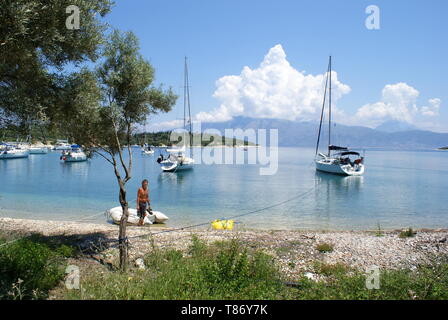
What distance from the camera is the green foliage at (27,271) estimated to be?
691 centimetres

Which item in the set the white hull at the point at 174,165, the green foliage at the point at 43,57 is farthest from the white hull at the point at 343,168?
the green foliage at the point at 43,57

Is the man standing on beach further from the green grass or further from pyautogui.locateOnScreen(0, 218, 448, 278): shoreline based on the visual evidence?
the green grass

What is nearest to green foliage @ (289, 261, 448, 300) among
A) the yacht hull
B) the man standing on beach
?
the man standing on beach

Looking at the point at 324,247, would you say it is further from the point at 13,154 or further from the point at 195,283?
the point at 13,154

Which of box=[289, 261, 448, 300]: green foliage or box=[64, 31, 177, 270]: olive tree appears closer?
box=[289, 261, 448, 300]: green foliage

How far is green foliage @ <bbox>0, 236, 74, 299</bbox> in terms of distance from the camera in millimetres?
6906

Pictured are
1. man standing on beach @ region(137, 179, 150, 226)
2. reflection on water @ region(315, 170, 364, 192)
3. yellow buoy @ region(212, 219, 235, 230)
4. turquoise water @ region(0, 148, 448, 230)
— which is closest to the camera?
man standing on beach @ region(137, 179, 150, 226)

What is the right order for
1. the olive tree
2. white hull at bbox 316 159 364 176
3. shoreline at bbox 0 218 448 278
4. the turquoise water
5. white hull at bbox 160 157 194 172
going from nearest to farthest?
the olive tree
shoreline at bbox 0 218 448 278
the turquoise water
white hull at bbox 316 159 364 176
white hull at bbox 160 157 194 172

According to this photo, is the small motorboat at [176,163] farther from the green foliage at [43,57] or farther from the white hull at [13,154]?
the white hull at [13,154]

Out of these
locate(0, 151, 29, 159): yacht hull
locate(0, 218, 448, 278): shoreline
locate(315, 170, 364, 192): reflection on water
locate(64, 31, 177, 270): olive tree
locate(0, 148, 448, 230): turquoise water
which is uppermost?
locate(64, 31, 177, 270): olive tree

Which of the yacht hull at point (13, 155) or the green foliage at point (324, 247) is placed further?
the yacht hull at point (13, 155)

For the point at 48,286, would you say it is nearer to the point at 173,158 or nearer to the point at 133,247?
the point at 133,247

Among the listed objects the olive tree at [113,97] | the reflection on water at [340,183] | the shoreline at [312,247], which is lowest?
A: the reflection on water at [340,183]
